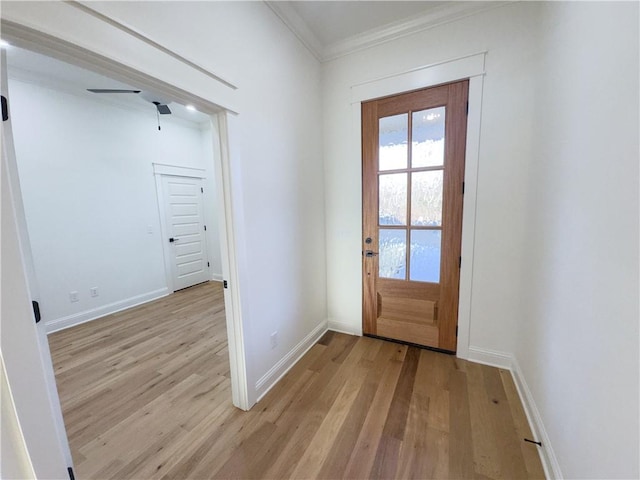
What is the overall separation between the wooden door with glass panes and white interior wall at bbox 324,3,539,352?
0.16 m

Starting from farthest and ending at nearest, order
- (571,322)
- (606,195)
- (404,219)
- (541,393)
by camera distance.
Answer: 1. (404,219)
2. (541,393)
3. (571,322)
4. (606,195)

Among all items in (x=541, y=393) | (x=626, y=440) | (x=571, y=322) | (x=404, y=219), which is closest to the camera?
(x=626, y=440)

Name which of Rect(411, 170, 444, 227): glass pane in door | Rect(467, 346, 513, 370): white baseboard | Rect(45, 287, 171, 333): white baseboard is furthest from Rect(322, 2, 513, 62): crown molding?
Rect(45, 287, 171, 333): white baseboard

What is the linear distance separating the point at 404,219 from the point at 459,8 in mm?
1642

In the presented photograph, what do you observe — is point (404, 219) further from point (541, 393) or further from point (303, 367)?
point (303, 367)

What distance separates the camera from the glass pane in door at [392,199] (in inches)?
→ 89.4

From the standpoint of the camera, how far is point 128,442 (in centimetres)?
150

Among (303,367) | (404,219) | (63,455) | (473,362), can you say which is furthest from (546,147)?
(63,455)

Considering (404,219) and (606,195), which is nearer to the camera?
(606,195)

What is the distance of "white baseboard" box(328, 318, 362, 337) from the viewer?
2.66m

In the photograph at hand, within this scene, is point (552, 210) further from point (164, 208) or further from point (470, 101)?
point (164, 208)

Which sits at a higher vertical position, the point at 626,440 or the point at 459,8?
the point at 459,8

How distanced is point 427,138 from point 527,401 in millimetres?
2055

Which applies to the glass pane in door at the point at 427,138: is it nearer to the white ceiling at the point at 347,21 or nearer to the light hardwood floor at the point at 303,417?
the white ceiling at the point at 347,21
